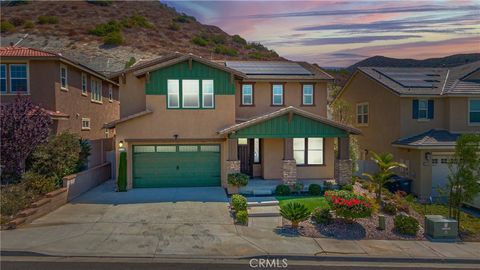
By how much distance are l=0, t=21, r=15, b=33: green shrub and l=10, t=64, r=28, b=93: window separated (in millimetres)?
55267

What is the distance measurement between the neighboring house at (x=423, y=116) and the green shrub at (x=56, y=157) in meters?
16.8

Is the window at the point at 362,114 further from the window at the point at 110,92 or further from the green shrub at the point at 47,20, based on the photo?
the green shrub at the point at 47,20

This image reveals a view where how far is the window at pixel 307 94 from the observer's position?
2297 centimetres

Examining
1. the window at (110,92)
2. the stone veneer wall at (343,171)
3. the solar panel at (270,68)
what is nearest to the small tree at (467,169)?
the stone veneer wall at (343,171)

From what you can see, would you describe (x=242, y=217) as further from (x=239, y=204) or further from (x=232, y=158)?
(x=232, y=158)

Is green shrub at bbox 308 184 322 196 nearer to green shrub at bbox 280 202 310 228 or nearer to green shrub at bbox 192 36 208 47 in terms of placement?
green shrub at bbox 280 202 310 228

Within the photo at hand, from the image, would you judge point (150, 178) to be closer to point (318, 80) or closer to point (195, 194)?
point (195, 194)

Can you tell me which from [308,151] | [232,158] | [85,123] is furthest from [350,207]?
[85,123]

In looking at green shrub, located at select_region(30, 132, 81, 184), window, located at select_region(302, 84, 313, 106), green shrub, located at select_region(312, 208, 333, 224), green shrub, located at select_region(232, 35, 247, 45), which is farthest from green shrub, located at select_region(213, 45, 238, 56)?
green shrub, located at select_region(312, 208, 333, 224)

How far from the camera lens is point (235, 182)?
18594 millimetres

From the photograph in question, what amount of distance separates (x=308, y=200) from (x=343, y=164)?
3.58m

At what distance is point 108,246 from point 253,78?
43.3ft

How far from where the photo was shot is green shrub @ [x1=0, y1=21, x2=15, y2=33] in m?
65.9

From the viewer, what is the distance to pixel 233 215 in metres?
15.4
